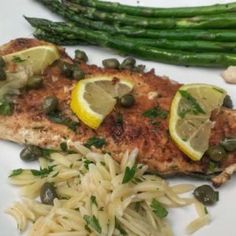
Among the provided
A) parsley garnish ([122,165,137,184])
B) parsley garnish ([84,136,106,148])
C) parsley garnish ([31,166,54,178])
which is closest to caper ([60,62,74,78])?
parsley garnish ([84,136,106,148])

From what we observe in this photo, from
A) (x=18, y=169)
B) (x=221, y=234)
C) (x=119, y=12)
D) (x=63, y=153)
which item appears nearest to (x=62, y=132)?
(x=63, y=153)

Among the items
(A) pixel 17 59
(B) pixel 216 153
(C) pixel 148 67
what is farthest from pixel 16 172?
(C) pixel 148 67

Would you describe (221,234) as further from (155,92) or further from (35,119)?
(35,119)

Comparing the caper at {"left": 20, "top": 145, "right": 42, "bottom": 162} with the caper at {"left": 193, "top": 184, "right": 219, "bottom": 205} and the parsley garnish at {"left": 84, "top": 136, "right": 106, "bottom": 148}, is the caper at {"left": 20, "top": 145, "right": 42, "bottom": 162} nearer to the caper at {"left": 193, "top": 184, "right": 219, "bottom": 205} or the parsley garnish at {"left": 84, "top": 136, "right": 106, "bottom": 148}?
the parsley garnish at {"left": 84, "top": 136, "right": 106, "bottom": 148}

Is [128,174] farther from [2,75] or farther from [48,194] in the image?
[2,75]

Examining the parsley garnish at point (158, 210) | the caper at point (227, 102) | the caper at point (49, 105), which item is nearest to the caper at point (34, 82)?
the caper at point (49, 105)

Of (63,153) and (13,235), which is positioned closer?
(13,235)
